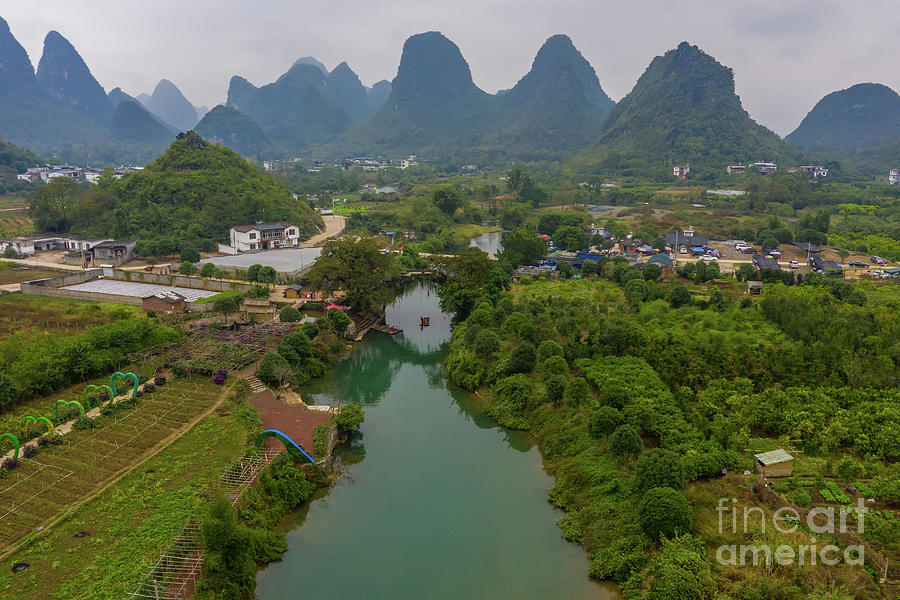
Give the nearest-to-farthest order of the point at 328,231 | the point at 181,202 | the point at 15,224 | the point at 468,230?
the point at 181,202 < the point at 15,224 < the point at 328,231 < the point at 468,230

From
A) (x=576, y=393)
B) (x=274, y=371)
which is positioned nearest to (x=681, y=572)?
(x=576, y=393)

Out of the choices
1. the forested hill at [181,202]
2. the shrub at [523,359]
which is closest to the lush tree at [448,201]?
the forested hill at [181,202]

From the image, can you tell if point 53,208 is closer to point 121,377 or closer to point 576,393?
point 121,377

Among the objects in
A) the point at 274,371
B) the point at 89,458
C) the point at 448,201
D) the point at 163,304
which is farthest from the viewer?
the point at 448,201

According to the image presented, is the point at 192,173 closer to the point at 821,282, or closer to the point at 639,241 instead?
the point at 639,241

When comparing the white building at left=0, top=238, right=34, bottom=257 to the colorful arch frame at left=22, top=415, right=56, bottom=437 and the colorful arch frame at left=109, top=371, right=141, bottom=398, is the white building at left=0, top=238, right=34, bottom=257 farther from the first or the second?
the colorful arch frame at left=22, top=415, right=56, bottom=437

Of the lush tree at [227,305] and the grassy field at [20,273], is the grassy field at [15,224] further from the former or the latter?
the lush tree at [227,305]
